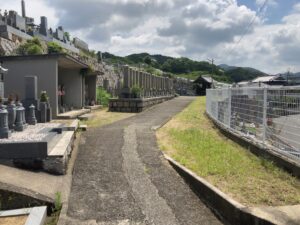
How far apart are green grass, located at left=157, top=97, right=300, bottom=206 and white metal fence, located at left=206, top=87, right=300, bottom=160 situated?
0.44 meters

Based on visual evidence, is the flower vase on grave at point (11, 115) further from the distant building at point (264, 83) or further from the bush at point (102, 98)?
the bush at point (102, 98)

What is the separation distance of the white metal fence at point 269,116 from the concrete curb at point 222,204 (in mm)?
1748

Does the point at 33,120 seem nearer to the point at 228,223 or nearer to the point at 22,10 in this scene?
the point at 228,223

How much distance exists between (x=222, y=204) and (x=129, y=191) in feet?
5.45

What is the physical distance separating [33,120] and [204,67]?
87738 mm

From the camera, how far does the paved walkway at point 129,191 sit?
514 cm

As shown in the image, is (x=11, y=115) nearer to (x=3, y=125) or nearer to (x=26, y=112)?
(x=3, y=125)

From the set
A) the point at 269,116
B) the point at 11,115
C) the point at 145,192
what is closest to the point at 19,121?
the point at 11,115

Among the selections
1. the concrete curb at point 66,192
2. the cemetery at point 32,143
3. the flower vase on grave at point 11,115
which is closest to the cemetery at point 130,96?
the cemetery at point 32,143

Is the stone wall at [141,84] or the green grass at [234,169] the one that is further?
the stone wall at [141,84]

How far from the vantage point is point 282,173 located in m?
6.38

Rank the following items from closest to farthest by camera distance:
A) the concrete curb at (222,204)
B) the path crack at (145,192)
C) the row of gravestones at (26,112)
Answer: the concrete curb at (222,204)
the path crack at (145,192)
the row of gravestones at (26,112)

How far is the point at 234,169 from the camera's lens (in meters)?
6.76

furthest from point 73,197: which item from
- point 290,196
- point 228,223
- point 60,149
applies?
point 290,196
